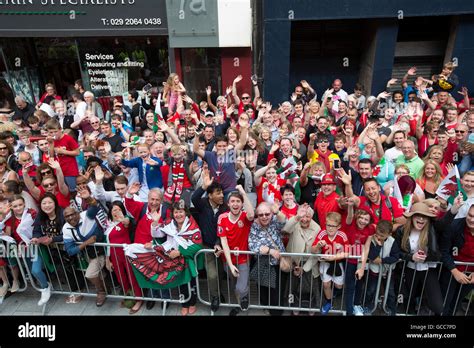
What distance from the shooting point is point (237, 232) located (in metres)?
4.50

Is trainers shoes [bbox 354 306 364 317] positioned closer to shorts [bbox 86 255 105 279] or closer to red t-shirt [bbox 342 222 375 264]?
red t-shirt [bbox 342 222 375 264]

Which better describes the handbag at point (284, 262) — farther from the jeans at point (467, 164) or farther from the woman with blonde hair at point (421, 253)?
the jeans at point (467, 164)

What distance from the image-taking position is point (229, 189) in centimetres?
533

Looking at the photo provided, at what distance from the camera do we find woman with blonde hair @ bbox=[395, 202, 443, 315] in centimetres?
412

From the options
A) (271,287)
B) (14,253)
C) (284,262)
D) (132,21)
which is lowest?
(271,287)

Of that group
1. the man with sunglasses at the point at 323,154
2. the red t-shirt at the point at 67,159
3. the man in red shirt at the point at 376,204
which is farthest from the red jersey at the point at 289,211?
the red t-shirt at the point at 67,159

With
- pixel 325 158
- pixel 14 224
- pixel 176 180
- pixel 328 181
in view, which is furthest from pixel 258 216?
pixel 14 224

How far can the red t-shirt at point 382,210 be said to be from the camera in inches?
176

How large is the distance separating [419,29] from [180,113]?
8592mm

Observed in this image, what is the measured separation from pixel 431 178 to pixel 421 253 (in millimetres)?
1445

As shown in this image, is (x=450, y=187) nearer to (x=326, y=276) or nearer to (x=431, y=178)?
(x=431, y=178)

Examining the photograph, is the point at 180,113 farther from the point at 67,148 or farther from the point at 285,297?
the point at 285,297

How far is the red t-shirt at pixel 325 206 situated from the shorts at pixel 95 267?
3018mm

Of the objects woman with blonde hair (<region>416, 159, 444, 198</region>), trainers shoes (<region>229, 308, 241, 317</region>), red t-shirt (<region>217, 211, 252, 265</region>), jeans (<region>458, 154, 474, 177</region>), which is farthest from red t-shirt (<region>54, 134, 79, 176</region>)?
jeans (<region>458, 154, 474, 177</region>)
